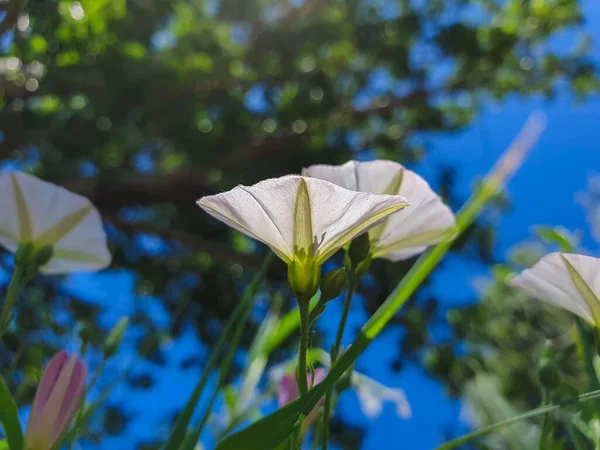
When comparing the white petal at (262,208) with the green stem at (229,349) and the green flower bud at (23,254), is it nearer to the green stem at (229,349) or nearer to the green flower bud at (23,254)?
the green stem at (229,349)

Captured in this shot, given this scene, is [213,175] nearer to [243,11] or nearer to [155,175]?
[155,175]

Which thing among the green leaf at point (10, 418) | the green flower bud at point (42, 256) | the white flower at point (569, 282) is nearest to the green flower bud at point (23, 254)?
the green flower bud at point (42, 256)

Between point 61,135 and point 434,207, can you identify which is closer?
point 434,207

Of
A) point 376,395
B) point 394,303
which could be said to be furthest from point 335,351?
point 376,395

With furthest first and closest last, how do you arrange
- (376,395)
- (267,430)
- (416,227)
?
(376,395) → (416,227) → (267,430)

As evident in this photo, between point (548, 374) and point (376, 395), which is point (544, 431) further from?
point (376, 395)

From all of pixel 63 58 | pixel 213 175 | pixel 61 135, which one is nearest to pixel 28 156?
pixel 61 135
